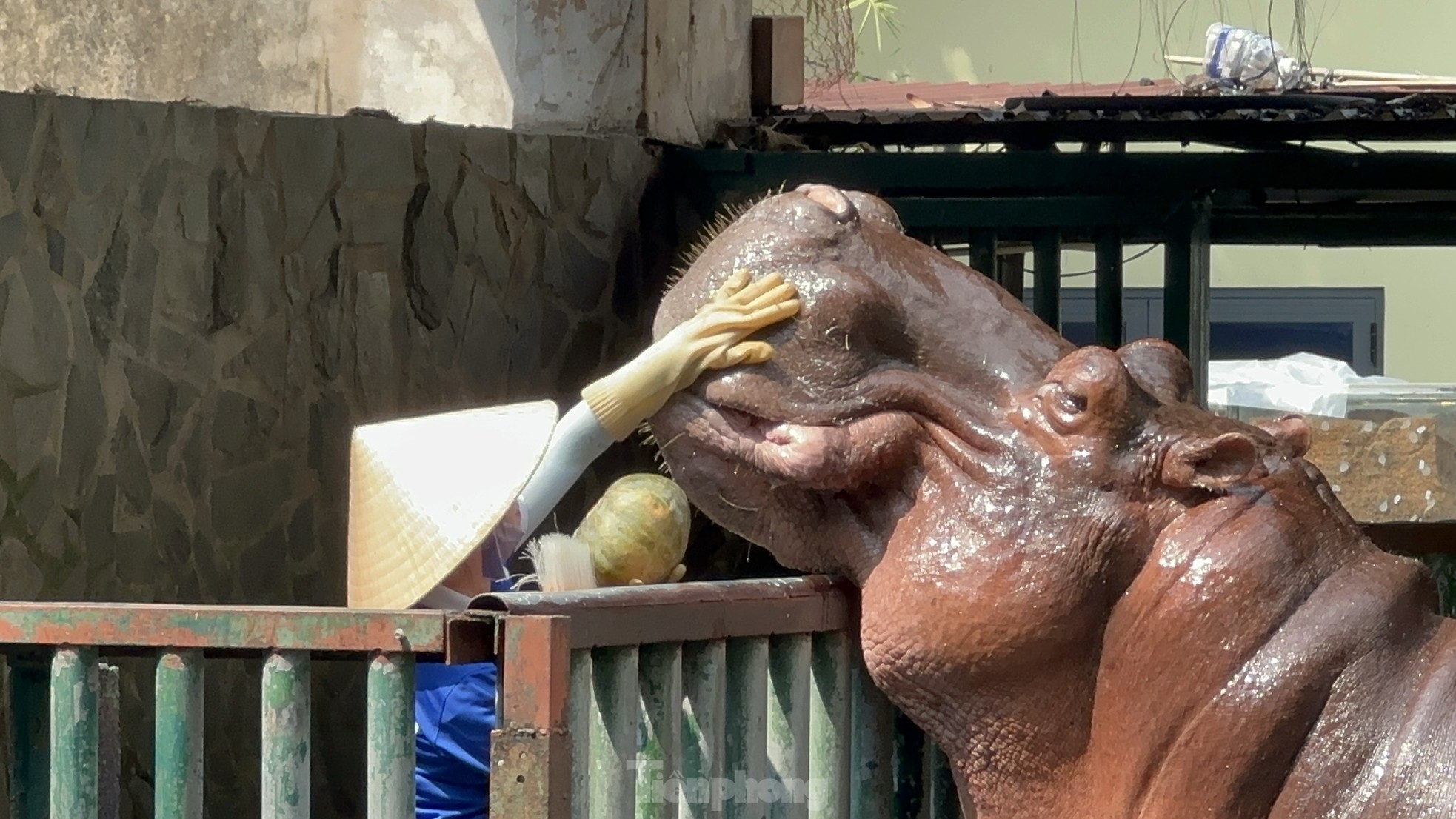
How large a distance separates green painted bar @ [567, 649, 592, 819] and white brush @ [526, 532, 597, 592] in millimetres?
755

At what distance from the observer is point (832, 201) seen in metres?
1.74

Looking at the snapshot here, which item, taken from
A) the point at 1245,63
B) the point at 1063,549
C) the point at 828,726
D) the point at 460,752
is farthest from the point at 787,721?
the point at 1245,63

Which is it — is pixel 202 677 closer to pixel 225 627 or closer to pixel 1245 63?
pixel 225 627

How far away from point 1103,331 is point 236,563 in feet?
6.93

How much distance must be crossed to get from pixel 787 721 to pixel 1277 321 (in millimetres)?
8451

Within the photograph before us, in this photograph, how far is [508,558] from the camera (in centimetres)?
292

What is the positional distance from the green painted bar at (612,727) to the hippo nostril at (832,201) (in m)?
0.45

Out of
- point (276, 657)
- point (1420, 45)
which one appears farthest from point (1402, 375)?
point (276, 657)

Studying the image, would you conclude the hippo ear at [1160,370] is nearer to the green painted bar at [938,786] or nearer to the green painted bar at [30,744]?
the green painted bar at [938,786]

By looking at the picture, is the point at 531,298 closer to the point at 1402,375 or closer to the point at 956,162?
the point at 956,162

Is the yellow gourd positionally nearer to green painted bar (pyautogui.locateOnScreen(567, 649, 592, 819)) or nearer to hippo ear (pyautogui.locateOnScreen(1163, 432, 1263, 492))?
green painted bar (pyautogui.locateOnScreen(567, 649, 592, 819))

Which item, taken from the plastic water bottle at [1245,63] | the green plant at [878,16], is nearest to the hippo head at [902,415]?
the plastic water bottle at [1245,63]

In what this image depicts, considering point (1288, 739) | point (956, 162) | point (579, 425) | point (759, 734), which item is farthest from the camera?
point (956, 162)

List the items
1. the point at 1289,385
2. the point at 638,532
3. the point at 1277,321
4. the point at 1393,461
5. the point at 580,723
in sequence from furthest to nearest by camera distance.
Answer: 1. the point at 1277,321
2. the point at 1289,385
3. the point at 1393,461
4. the point at 638,532
5. the point at 580,723
